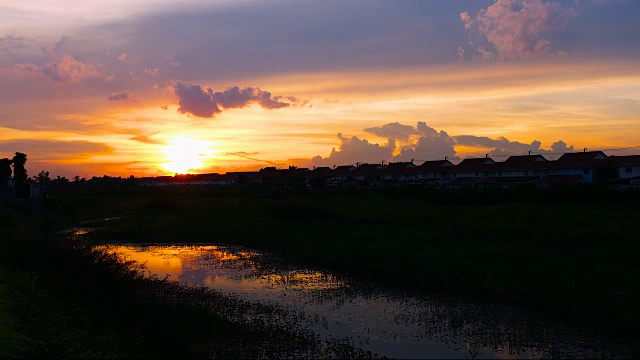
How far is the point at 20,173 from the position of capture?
180 ft

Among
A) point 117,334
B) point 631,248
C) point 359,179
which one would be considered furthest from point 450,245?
point 359,179

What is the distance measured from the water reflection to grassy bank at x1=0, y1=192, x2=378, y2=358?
1.21 meters

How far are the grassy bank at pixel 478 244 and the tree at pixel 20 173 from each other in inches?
539

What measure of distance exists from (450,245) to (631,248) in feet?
27.8

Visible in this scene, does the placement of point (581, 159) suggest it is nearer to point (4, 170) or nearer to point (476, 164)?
point (476, 164)

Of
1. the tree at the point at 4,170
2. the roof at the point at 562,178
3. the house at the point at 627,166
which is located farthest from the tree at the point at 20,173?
the house at the point at 627,166

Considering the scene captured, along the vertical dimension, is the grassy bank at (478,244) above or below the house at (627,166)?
below

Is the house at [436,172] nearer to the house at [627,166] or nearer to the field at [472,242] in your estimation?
the house at [627,166]

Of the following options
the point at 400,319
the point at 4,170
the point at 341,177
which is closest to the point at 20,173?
the point at 4,170

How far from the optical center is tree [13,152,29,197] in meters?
53.9

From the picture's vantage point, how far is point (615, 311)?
49.0ft

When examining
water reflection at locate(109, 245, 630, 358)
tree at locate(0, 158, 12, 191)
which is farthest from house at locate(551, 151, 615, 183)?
tree at locate(0, 158, 12, 191)

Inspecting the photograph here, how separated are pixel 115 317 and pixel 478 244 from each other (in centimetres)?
1957

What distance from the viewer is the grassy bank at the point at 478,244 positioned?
56.3 ft
